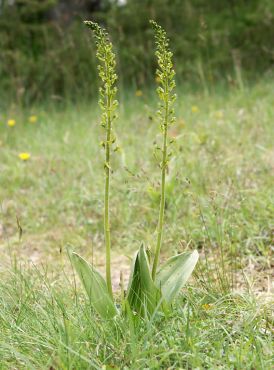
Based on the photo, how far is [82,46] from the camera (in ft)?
27.7

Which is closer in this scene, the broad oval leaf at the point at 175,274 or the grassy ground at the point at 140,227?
the grassy ground at the point at 140,227

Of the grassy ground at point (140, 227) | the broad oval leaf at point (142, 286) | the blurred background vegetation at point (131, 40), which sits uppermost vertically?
the blurred background vegetation at point (131, 40)

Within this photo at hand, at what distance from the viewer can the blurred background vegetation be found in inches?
330

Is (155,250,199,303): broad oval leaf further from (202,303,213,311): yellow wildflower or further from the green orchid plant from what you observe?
(202,303,213,311): yellow wildflower

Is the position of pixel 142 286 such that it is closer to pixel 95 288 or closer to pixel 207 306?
pixel 95 288

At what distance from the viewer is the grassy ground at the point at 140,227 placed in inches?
73.9

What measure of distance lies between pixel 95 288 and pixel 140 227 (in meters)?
1.44

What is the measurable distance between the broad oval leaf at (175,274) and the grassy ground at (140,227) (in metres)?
0.07

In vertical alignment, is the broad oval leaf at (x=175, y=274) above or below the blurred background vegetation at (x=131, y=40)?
below

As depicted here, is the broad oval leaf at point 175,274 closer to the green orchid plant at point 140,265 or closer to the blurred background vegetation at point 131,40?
the green orchid plant at point 140,265

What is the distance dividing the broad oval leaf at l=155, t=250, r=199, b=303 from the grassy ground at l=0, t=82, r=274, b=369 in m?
0.07

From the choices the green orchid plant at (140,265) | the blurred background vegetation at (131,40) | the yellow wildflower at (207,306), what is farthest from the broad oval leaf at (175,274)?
the blurred background vegetation at (131,40)

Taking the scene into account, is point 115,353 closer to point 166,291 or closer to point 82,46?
point 166,291

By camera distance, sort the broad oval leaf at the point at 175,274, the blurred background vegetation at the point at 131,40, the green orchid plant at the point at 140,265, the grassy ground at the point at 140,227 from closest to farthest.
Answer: the grassy ground at the point at 140,227
the green orchid plant at the point at 140,265
the broad oval leaf at the point at 175,274
the blurred background vegetation at the point at 131,40
